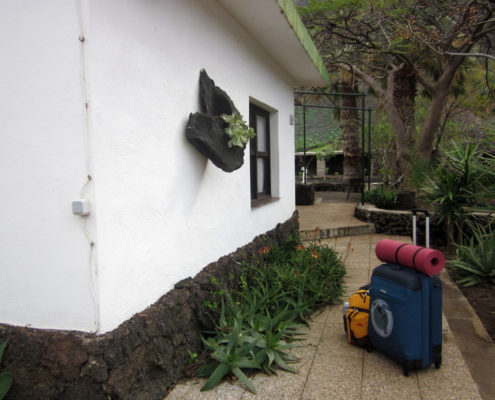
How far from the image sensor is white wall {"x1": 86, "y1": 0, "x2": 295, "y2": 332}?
232 cm

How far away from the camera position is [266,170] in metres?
6.20

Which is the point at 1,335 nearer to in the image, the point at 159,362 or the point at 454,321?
the point at 159,362

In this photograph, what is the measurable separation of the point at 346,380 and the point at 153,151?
212 cm

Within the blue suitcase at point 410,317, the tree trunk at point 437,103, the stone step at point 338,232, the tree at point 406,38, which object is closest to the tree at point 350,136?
the tree at point 406,38

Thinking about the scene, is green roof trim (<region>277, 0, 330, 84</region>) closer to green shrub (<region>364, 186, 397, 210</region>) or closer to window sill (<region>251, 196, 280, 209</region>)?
window sill (<region>251, 196, 280, 209</region>)

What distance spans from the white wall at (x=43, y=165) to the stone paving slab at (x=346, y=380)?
1045mm

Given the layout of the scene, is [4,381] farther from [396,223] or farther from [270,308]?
[396,223]

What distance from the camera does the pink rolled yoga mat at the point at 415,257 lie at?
2.95 m

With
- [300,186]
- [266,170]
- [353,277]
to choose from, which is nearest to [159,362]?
[353,277]

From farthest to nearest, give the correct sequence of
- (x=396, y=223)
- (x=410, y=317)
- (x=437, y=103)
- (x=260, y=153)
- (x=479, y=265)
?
1. (x=437, y=103)
2. (x=396, y=223)
3. (x=260, y=153)
4. (x=479, y=265)
5. (x=410, y=317)

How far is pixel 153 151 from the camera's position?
9.26 ft

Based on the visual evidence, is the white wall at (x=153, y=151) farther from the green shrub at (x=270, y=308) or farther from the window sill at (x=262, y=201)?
the window sill at (x=262, y=201)

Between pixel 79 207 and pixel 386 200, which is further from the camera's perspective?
pixel 386 200

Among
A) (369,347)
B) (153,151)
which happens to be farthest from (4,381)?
(369,347)
